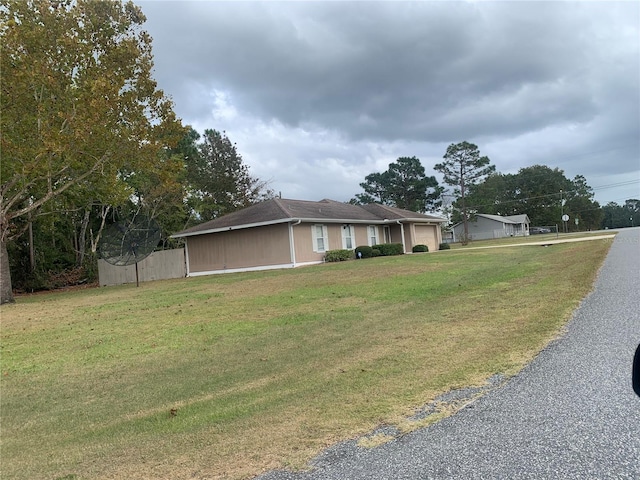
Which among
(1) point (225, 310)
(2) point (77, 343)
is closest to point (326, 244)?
(1) point (225, 310)

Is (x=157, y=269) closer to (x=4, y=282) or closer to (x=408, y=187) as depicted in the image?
(x=4, y=282)

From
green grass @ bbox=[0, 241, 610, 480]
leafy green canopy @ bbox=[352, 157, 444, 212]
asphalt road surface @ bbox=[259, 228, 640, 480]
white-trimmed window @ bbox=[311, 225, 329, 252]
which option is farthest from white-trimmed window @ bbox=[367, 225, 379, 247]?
leafy green canopy @ bbox=[352, 157, 444, 212]

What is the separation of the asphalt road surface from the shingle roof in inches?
740

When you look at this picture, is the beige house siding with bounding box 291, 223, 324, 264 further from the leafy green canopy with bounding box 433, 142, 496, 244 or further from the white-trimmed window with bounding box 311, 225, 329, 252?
the leafy green canopy with bounding box 433, 142, 496, 244

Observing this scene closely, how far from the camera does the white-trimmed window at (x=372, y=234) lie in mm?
29891

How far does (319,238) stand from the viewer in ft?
82.4

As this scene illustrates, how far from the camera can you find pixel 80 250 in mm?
34031

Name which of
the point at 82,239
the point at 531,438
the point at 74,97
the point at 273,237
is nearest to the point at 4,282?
the point at 74,97

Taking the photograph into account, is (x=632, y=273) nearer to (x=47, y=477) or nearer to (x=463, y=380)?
(x=463, y=380)

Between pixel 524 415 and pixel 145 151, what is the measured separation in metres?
17.1

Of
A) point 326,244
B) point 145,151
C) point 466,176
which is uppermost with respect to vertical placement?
point 466,176

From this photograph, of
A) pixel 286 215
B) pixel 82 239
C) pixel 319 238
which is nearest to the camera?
pixel 286 215

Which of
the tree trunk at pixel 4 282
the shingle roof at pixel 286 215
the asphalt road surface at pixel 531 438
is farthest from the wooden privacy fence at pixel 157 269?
the asphalt road surface at pixel 531 438

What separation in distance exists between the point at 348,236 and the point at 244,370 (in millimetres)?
21745
